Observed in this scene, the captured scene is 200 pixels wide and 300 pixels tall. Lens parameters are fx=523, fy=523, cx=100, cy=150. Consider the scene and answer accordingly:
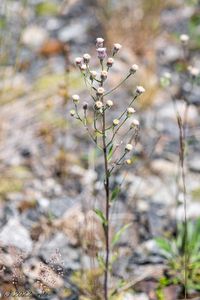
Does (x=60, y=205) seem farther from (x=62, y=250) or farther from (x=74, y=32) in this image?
(x=74, y=32)

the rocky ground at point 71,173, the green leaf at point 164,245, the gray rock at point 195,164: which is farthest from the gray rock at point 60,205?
the gray rock at point 195,164

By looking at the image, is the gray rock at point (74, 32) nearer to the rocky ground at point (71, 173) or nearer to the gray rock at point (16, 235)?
the rocky ground at point (71, 173)

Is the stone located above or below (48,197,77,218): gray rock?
above

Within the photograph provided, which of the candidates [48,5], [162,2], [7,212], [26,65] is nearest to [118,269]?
[7,212]

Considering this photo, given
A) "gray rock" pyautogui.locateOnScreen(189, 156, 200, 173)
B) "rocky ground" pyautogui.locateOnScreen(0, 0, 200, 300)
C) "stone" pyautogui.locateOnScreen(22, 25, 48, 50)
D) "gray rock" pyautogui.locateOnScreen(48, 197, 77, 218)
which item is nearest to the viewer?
"rocky ground" pyautogui.locateOnScreen(0, 0, 200, 300)

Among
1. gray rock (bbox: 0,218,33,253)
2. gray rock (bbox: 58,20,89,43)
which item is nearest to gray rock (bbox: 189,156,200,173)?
gray rock (bbox: 0,218,33,253)

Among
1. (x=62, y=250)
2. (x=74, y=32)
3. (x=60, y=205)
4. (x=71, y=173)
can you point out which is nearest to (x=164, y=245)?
(x=62, y=250)

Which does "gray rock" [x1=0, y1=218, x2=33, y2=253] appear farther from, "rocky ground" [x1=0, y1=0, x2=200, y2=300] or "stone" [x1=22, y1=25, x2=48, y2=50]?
"stone" [x1=22, y1=25, x2=48, y2=50]
